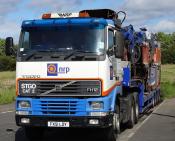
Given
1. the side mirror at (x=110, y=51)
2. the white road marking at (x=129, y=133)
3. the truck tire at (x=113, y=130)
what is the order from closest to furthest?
1. the side mirror at (x=110, y=51)
2. the truck tire at (x=113, y=130)
3. the white road marking at (x=129, y=133)

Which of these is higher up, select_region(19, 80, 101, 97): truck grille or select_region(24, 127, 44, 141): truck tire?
select_region(19, 80, 101, 97): truck grille

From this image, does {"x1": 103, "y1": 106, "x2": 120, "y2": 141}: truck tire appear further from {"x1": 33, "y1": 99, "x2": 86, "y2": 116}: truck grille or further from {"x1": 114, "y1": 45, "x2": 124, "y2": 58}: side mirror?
{"x1": 114, "y1": 45, "x2": 124, "y2": 58}: side mirror

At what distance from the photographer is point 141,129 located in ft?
48.1

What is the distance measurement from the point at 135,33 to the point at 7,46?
6.29 metres

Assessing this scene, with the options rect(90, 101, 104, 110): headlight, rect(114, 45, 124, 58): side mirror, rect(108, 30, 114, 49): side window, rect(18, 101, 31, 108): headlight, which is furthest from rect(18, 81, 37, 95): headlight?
rect(114, 45, 124, 58): side mirror

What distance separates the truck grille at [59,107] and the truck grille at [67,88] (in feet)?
0.54

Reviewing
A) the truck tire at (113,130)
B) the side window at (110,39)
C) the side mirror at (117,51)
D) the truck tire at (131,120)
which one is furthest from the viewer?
the truck tire at (131,120)

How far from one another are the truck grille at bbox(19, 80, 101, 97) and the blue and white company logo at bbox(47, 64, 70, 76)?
19 centimetres

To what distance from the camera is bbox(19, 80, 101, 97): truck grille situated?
11.3 metres

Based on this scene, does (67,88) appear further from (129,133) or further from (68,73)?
(129,133)

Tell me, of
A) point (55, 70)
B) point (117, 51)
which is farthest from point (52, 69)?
point (117, 51)

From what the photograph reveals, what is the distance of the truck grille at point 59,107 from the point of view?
1128cm

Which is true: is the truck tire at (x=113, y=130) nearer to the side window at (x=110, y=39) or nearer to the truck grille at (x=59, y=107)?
the truck grille at (x=59, y=107)

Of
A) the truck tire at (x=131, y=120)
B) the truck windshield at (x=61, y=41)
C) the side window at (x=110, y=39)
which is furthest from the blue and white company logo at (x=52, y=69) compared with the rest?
the truck tire at (x=131, y=120)
